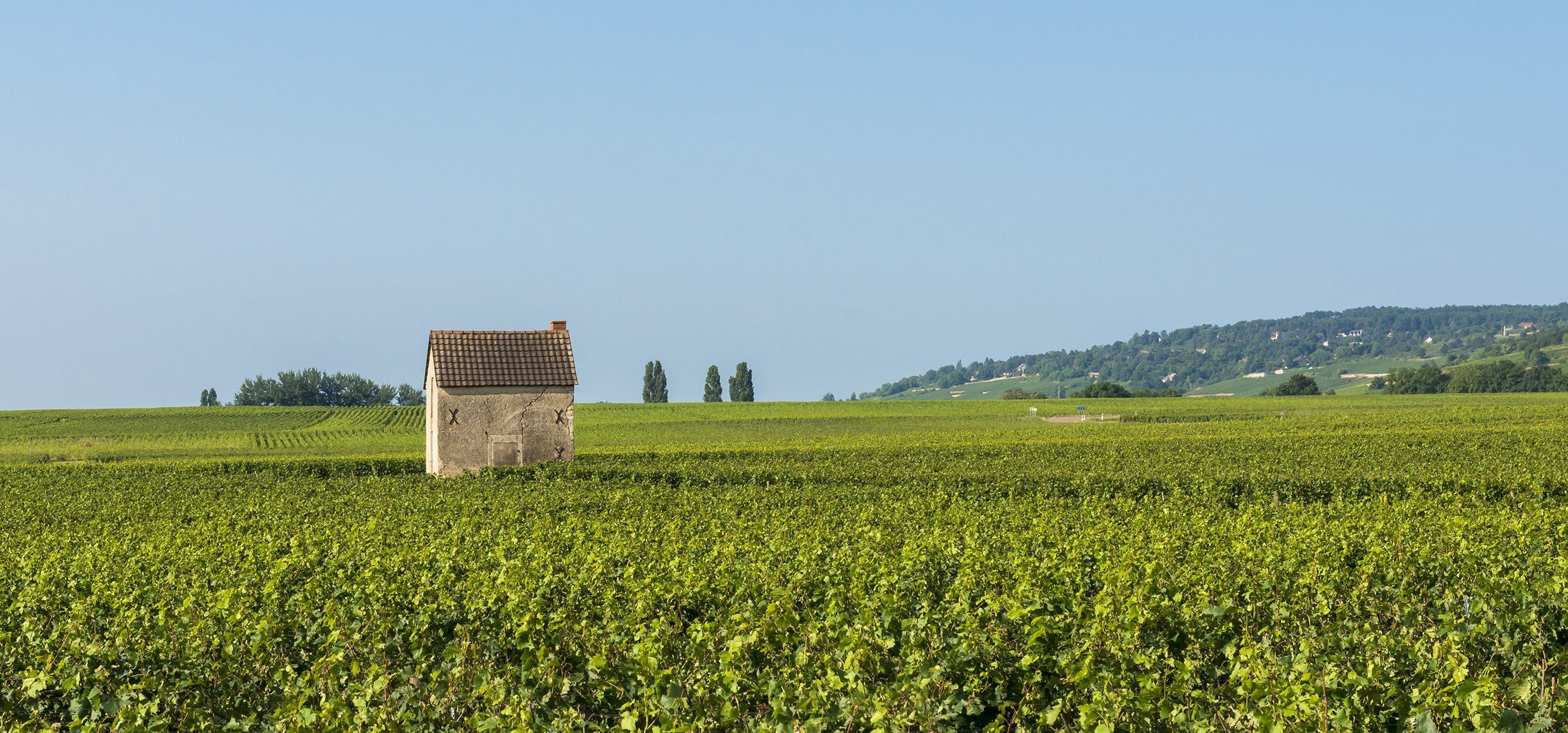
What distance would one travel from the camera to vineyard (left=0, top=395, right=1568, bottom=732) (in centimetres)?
738

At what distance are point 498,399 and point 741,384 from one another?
4010 inches

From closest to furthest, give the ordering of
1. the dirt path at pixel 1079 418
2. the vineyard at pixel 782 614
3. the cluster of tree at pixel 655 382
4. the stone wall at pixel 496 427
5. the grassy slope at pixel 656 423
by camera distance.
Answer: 1. the vineyard at pixel 782 614
2. the stone wall at pixel 496 427
3. the grassy slope at pixel 656 423
4. the dirt path at pixel 1079 418
5. the cluster of tree at pixel 655 382

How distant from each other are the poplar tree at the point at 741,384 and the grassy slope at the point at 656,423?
111 ft

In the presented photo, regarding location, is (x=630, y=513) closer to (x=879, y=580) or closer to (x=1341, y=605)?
(x=879, y=580)

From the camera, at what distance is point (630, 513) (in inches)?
782

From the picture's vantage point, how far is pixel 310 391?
138 meters

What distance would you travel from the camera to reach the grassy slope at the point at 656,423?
6456cm

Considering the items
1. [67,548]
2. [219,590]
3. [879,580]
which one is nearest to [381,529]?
[67,548]

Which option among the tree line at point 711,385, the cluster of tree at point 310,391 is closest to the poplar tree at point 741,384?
the tree line at point 711,385

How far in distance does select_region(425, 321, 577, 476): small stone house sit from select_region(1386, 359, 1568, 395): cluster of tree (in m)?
126

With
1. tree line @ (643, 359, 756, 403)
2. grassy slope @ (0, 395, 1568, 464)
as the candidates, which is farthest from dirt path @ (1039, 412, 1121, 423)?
tree line @ (643, 359, 756, 403)

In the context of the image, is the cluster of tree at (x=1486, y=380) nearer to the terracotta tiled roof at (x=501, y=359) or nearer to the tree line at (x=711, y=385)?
the tree line at (x=711, y=385)

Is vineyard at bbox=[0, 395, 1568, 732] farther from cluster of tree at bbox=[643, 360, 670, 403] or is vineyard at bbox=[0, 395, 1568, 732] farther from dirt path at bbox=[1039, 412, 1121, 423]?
cluster of tree at bbox=[643, 360, 670, 403]

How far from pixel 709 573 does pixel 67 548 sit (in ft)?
32.0
